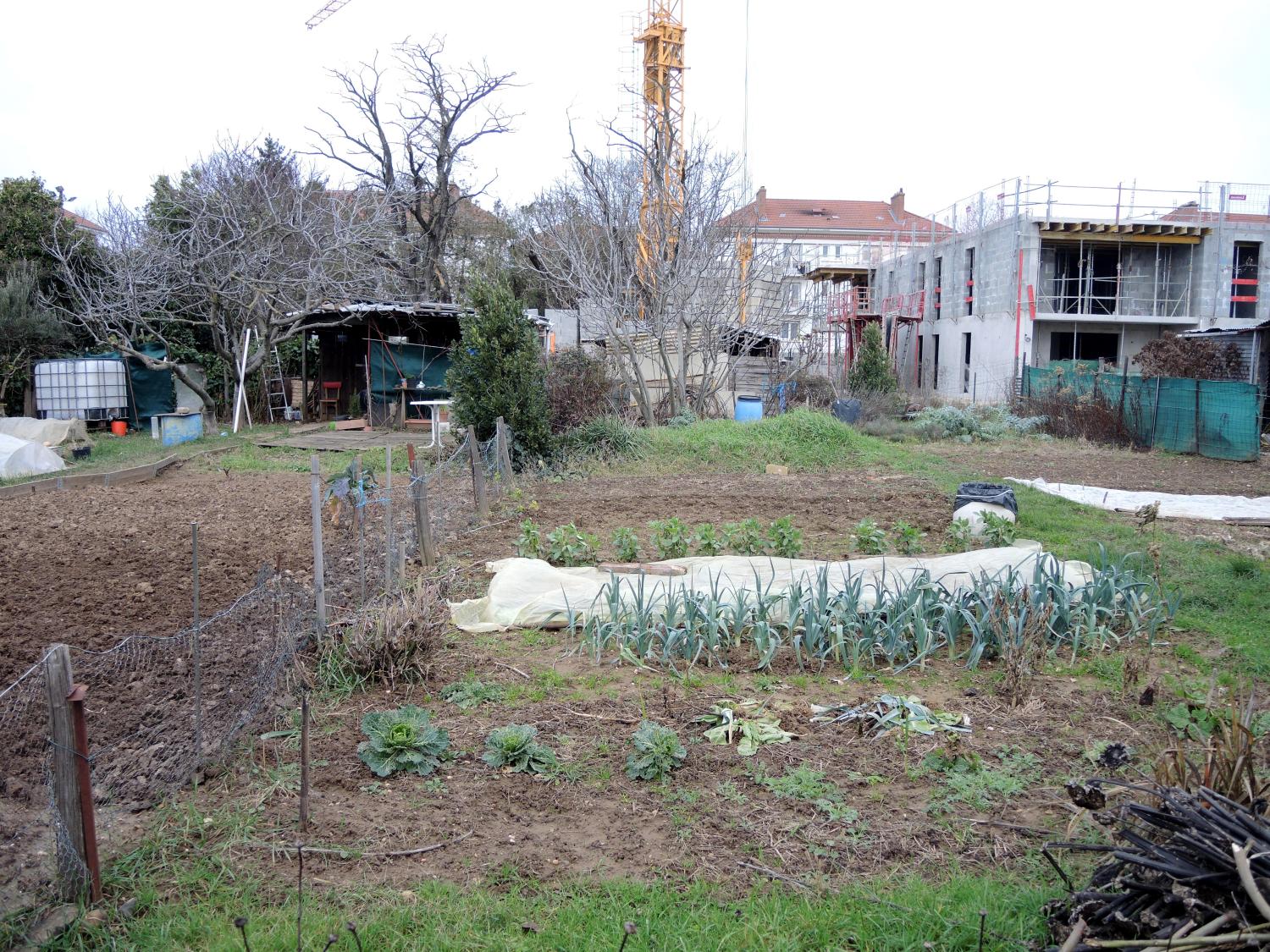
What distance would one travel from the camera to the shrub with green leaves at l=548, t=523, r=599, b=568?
7738 mm

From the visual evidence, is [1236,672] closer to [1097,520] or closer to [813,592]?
[813,592]

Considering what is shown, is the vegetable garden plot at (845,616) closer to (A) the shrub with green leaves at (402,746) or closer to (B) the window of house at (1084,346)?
(A) the shrub with green leaves at (402,746)

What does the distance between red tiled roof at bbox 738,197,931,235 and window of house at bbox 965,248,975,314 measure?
23820 mm

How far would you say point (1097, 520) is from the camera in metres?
9.88

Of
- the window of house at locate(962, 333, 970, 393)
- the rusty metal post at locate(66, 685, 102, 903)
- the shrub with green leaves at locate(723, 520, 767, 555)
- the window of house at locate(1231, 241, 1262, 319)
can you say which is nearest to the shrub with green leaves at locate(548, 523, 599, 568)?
the shrub with green leaves at locate(723, 520, 767, 555)

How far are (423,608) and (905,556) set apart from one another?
4.19 meters

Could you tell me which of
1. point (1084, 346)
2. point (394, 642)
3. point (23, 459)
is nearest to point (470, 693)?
point (394, 642)

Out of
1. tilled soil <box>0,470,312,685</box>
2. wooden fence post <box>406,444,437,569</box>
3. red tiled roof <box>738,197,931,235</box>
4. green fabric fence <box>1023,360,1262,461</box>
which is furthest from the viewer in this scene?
red tiled roof <box>738,197,931,235</box>

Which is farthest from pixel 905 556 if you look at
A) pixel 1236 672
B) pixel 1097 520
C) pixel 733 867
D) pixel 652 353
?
pixel 652 353

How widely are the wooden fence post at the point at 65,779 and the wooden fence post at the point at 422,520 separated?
439 cm

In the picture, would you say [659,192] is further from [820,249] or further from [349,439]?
[820,249]

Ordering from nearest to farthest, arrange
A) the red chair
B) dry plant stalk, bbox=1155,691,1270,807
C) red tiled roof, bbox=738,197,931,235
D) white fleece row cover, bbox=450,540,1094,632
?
dry plant stalk, bbox=1155,691,1270,807, white fleece row cover, bbox=450,540,1094,632, the red chair, red tiled roof, bbox=738,197,931,235

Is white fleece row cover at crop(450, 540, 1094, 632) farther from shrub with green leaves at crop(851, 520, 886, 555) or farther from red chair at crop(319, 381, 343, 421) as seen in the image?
red chair at crop(319, 381, 343, 421)

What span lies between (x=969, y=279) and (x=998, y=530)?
26.2 metres
